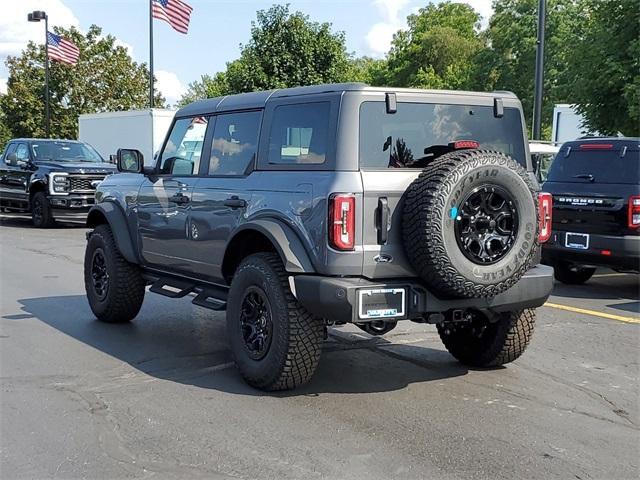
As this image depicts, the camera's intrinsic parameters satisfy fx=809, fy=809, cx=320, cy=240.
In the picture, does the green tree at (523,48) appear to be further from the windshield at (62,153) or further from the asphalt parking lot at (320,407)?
the asphalt parking lot at (320,407)

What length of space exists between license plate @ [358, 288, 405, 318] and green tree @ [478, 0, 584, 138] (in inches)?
1493

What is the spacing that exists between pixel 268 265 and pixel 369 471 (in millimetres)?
1697

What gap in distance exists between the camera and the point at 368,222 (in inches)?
196

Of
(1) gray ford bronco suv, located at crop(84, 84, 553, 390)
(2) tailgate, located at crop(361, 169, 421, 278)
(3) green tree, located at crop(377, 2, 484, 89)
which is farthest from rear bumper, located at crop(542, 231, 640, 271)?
(3) green tree, located at crop(377, 2, 484, 89)

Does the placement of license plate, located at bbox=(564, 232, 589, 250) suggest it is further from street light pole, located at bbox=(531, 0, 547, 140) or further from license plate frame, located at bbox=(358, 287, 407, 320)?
street light pole, located at bbox=(531, 0, 547, 140)

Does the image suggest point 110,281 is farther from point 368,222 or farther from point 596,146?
point 596,146

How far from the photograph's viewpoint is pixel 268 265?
5285 mm

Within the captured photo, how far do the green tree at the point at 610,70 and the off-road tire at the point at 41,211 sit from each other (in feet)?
39.6

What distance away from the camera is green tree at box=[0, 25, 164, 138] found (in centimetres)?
4988

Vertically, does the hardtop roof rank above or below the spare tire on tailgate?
above

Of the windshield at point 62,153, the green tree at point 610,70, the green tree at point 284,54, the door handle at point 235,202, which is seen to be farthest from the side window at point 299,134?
the green tree at point 284,54

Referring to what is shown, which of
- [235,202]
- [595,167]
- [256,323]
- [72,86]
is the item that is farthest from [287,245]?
[72,86]

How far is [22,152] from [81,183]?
2.18m

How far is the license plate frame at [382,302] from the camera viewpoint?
486 cm
